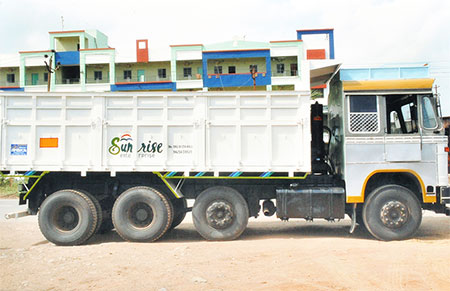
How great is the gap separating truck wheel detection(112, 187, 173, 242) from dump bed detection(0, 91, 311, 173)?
544 mm

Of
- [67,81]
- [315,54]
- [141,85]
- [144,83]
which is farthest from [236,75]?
[67,81]

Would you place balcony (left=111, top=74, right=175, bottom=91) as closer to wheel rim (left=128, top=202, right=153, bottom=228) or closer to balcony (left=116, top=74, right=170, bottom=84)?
balcony (left=116, top=74, right=170, bottom=84)

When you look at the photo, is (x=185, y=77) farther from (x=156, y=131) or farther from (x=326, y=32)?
(x=156, y=131)

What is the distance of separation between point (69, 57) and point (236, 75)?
15.7 metres

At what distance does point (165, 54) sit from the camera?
35.5 metres

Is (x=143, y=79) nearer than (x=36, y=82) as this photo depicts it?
Yes

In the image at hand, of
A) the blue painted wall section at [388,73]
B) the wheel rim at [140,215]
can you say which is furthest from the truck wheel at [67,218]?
the blue painted wall section at [388,73]

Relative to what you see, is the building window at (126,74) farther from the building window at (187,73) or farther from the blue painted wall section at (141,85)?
the building window at (187,73)

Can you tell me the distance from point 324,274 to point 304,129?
3399 millimetres

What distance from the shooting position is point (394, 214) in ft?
26.3

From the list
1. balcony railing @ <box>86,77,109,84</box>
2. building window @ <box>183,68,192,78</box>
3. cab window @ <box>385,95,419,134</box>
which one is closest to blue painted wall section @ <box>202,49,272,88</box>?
building window @ <box>183,68,192,78</box>

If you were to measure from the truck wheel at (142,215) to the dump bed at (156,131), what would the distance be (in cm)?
54

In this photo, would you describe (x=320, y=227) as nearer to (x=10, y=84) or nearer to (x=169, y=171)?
(x=169, y=171)

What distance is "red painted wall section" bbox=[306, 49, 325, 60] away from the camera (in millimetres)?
34250
